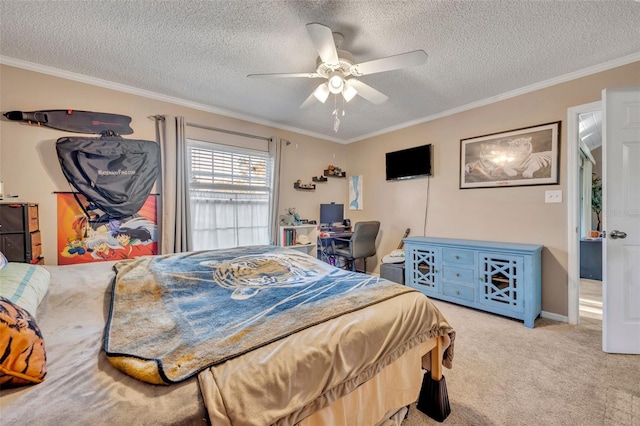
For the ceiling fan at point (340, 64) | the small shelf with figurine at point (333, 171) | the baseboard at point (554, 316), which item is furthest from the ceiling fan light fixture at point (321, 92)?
the baseboard at point (554, 316)

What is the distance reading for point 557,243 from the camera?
262 centimetres

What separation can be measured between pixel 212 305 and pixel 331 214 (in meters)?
3.37

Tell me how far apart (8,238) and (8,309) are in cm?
168

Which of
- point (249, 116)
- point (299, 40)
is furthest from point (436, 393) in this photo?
point (249, 116)

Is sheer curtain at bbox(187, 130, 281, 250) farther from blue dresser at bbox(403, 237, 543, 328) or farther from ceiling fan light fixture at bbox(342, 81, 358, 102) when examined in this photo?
blue dresser at bbox(403, 237, 543, 328)

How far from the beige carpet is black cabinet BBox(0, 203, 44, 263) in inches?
113

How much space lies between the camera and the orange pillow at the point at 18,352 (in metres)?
0.66

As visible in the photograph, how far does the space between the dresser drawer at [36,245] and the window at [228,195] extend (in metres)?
1.27

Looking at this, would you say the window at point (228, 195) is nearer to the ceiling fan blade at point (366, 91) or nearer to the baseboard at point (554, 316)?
the ceiling fan blade at point (366, 91)

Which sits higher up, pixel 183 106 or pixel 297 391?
pixel 183 106

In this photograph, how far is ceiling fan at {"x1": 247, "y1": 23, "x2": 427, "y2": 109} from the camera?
5.19 ft

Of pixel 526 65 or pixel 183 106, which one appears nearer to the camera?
pixel 526 65

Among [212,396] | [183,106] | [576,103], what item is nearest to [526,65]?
[576,103]

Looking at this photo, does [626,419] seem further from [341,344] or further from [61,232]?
[61,232]
